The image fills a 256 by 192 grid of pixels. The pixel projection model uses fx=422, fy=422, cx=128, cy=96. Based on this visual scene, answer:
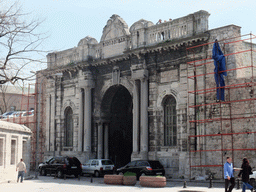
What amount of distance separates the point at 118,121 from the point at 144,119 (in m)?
6.20

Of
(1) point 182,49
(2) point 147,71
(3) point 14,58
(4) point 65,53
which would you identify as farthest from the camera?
(4) point 65,53

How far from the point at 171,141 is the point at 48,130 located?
42.9ft

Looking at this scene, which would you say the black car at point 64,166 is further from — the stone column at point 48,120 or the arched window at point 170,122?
the arched window at point 170,122

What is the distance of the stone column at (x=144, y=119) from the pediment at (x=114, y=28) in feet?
15.6

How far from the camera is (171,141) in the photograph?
27.7 meters

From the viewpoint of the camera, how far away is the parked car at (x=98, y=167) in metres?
29.1

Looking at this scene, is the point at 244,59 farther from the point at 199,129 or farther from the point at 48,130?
the point at 48,130

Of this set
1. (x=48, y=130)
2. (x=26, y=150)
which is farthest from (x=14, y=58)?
(x=48, y=130)

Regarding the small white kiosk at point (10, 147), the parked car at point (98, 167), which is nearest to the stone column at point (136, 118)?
the parked car at point (98, 167)

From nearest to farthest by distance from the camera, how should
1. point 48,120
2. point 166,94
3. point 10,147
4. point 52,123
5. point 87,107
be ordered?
point 10,147
point 166,94
point 87,107
point 52,123
point 48,120

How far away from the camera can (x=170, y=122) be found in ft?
91.4

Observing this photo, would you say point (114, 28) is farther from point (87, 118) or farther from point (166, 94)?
point (166, 94)

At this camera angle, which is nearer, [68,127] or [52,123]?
[68,127]

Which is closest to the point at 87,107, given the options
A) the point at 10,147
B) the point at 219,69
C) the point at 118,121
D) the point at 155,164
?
the point at 118,121
